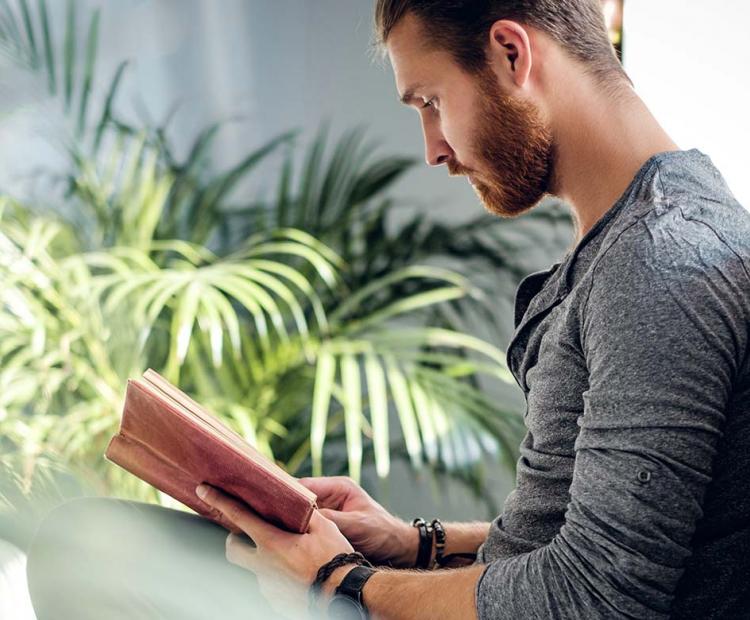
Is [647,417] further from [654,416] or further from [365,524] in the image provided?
[365,524]

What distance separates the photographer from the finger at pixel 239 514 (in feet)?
2.76

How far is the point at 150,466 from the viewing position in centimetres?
83

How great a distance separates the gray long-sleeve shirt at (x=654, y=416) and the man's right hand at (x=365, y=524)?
11.4 inches

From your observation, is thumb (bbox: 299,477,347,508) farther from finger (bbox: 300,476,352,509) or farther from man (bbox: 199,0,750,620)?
man (bbox: 199,0,750,620)

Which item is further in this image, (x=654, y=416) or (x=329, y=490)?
(x=329, y=490)

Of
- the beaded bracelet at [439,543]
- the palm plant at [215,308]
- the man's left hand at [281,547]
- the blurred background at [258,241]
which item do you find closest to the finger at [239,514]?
the man's left hand at [281,547]

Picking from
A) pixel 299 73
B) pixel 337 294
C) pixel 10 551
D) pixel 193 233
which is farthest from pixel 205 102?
pixel 10 551

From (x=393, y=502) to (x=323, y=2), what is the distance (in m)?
1.27

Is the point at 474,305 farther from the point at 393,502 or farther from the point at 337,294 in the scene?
the point at 393,502

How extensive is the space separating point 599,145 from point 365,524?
18.5 inches

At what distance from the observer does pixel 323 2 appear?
2.51 m

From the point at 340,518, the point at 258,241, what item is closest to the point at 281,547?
the point at 340,518

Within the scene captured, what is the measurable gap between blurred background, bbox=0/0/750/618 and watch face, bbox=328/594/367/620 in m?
0.59

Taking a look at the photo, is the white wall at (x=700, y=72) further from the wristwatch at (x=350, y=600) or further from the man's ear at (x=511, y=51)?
the wristwatch at (x=350, y=600)
